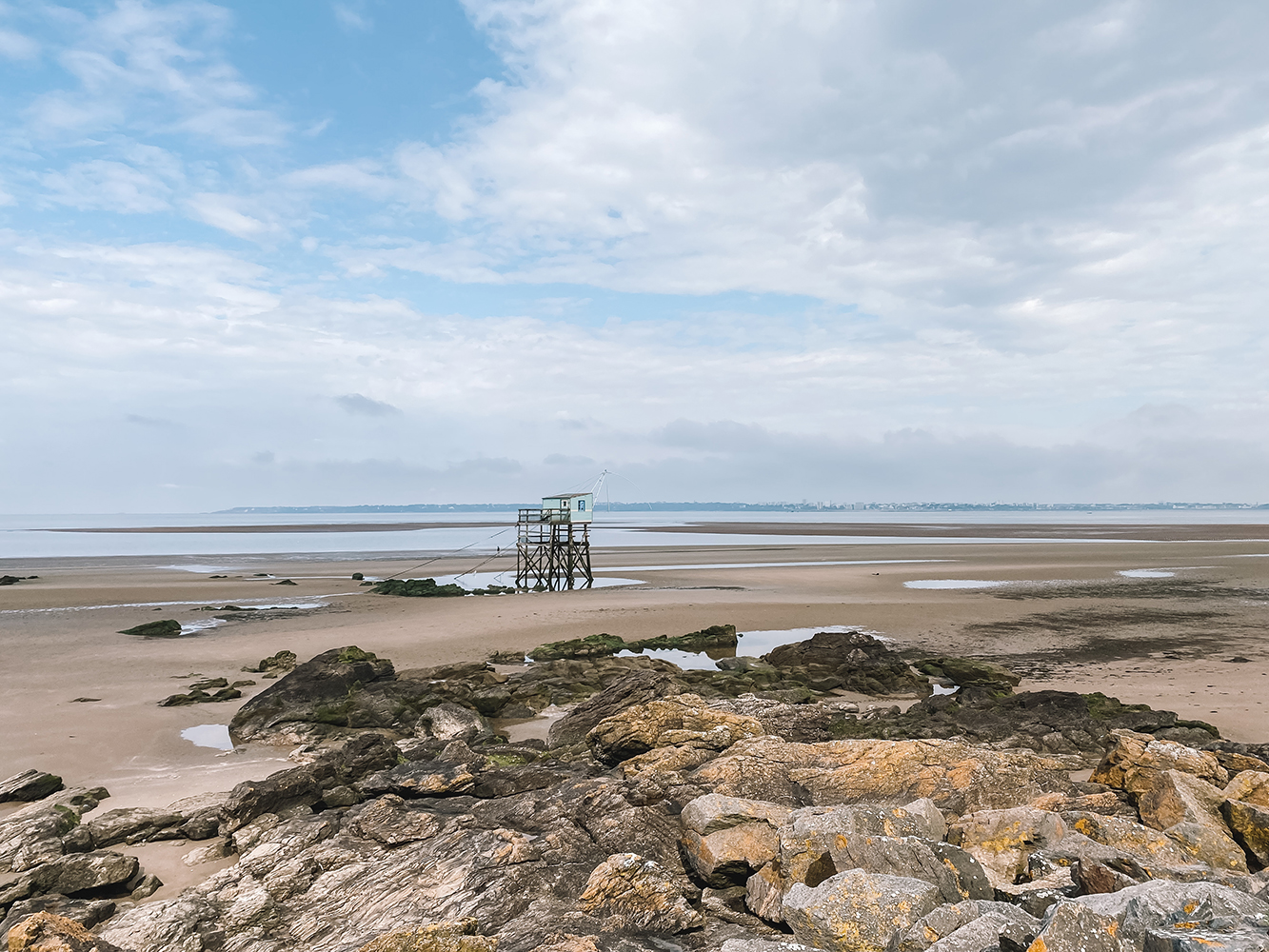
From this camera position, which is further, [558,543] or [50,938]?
[558,543]

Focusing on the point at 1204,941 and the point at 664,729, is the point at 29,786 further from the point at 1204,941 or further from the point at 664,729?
the point at 1204,941

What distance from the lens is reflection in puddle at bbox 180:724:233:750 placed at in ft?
42.9

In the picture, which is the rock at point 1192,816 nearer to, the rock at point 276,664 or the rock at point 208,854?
the rock at point 208,854

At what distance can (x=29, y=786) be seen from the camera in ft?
33.6

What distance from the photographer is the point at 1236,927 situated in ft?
13.5

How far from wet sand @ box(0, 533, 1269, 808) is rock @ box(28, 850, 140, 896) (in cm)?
326

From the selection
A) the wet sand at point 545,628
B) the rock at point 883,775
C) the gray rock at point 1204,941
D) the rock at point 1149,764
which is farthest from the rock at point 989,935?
the wet sand at point 545,628

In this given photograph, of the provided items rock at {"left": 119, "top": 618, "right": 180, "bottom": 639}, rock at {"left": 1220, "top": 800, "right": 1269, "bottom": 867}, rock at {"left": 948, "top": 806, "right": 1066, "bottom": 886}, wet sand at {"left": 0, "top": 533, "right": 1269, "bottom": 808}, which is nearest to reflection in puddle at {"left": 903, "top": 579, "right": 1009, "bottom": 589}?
wet sand at {"left": 0, "top": 533, "right": 1269, "bottom": 808}

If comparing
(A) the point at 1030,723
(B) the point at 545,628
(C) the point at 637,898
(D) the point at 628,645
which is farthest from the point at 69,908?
(B) the point at 545,628

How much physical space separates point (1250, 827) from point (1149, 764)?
1.25m

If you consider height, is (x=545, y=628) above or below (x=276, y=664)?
below

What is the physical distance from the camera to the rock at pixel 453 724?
40.3 ft

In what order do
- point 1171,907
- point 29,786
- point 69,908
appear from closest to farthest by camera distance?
point 1171,907, point 69,908, point 29,786

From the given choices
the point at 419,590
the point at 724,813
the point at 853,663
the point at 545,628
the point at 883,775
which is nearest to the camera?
the point at 724,813
